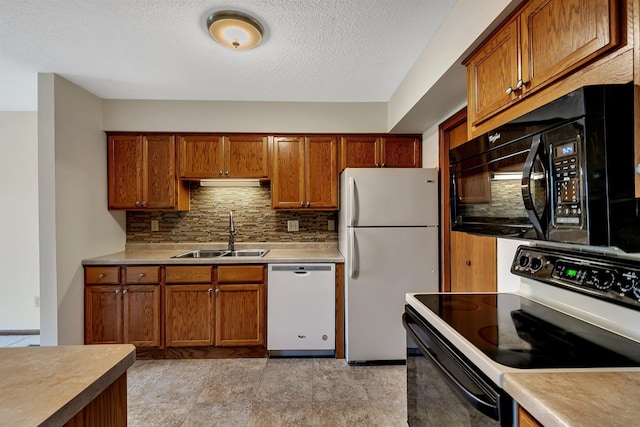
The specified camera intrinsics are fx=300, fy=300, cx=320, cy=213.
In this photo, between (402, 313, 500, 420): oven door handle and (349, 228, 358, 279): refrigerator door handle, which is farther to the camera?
(349, 228, 358, 279): refrigerator door handle

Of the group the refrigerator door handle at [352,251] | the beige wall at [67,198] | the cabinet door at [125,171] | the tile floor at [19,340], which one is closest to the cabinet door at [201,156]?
the cabinet door at [125,171]

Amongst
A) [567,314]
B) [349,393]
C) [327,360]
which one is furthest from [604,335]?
[327,360]

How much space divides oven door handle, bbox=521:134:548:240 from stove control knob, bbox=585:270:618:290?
300mm

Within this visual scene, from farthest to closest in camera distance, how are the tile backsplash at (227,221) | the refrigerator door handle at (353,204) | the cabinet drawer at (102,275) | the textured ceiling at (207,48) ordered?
the tile backsplash at (227,221), the cabinet drawer at (102,275), the refrigerator door handle at (353,204), the textured ceiling at (207,48)

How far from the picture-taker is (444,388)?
1005 millimetres

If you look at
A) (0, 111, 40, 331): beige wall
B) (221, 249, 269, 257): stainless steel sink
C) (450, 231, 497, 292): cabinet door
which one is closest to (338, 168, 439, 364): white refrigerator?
(450, 231, 497, 292): cabinet door

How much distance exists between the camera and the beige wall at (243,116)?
2846 mm

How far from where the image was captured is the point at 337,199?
2.90 metres

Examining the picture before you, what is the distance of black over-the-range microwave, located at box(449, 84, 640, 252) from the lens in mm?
732

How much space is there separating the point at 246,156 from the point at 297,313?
154cm

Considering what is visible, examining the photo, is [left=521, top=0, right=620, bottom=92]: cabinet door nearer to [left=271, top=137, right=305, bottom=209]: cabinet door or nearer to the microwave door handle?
the microwave door handle

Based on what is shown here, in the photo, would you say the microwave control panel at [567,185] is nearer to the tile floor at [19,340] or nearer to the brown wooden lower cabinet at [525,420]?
the brown wooden lower cabinet at [525,420]

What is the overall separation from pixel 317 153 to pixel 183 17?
1529 mm

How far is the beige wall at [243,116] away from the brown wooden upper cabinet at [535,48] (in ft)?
4.72
